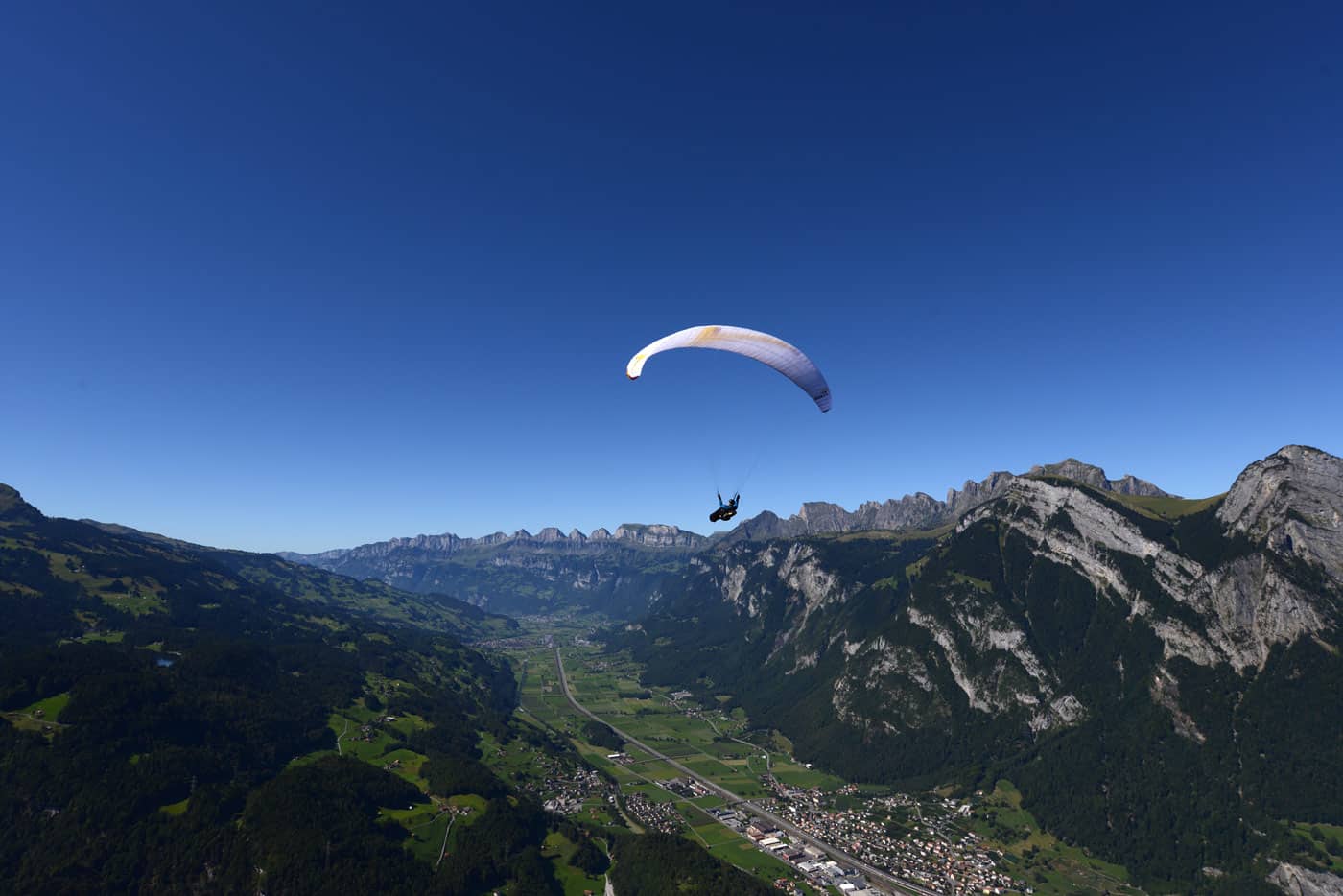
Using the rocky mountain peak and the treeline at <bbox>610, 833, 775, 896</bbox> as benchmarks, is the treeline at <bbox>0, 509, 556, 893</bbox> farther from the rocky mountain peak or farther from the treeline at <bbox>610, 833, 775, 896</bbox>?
the rocky mountain peak

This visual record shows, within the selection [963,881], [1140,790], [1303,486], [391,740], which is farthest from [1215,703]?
[391,740]

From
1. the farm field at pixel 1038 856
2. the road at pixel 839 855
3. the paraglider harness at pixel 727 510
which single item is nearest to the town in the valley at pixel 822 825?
the road at pixel 839 855

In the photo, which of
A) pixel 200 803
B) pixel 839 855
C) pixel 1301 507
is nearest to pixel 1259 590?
pixel 1301 507

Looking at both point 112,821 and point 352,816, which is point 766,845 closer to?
point 352,816

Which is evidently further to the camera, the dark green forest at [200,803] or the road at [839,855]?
the road at [839,855]

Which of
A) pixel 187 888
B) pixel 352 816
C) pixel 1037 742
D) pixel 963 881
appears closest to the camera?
pixel 187 888

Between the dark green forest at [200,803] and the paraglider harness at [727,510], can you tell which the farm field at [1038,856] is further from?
the paraglider harness at [727,510]
